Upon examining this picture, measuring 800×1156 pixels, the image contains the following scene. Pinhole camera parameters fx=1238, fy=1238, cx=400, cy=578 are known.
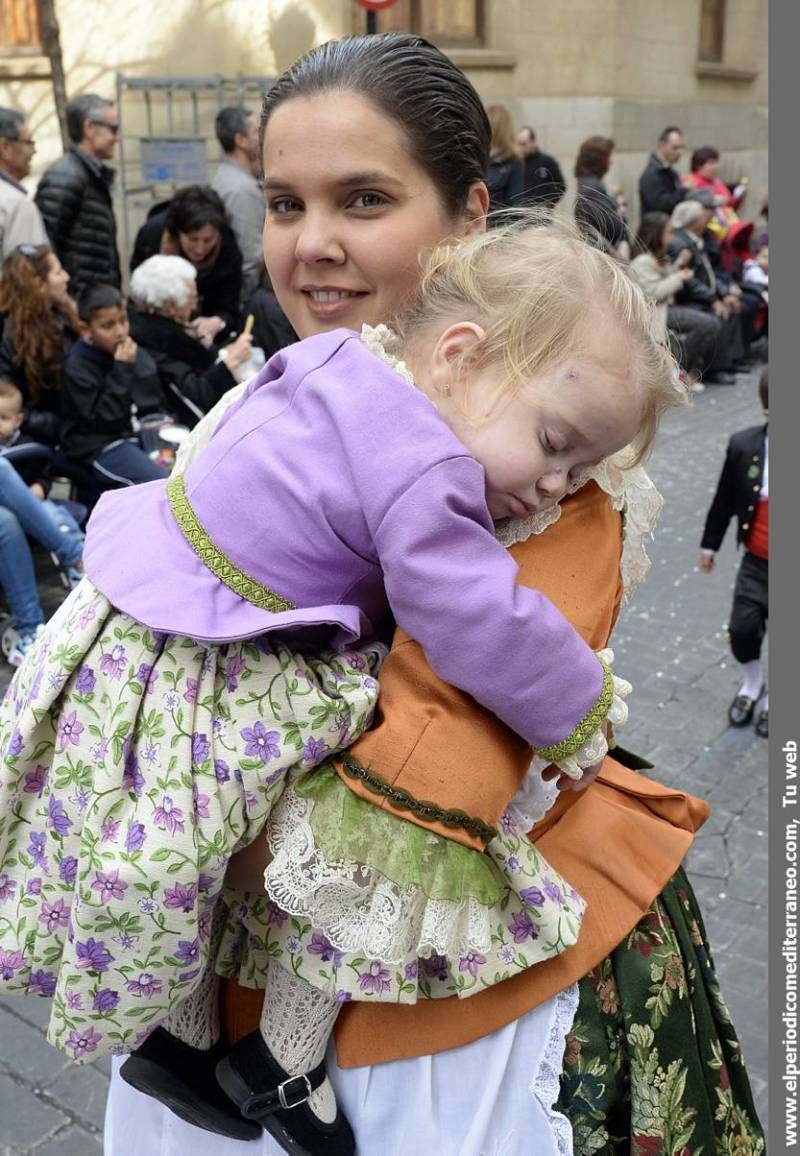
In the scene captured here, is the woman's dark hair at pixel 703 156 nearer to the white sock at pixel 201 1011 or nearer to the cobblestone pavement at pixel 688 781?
the cobblestone pavement at pixel 688 781

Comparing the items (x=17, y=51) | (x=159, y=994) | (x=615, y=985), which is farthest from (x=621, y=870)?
(x=17, y=51)

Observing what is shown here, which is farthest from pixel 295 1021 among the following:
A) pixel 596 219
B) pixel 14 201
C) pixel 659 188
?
pixel 659 188

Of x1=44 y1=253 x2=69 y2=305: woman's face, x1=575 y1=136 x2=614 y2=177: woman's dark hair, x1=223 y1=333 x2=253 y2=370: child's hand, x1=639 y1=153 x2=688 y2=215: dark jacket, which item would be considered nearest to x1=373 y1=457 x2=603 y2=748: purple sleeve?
x1=44 y1=253 x2=69 y2=305: woman's face

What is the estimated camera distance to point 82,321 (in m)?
6.62

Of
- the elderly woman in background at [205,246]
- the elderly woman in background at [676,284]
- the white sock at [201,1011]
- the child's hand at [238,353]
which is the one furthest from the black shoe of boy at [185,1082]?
the elderly woman in background at [676,284]

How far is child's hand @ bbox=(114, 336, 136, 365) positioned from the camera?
263 inches

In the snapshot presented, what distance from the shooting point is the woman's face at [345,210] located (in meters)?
1.76

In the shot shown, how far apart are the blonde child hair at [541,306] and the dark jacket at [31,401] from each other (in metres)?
5.28

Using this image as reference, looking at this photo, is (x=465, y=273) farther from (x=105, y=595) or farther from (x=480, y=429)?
(x=105, y=595)

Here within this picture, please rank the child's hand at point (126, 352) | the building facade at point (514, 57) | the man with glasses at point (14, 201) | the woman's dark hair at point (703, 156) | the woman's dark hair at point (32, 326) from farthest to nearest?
1. the woman's dark hair at point (703, 156)
2. the building facade at point (514, 57)
3. the man with glasses at point (14, 201)
4. the child's hand at point (126, 352)
5. the woman's dark hair at point (32, 326)

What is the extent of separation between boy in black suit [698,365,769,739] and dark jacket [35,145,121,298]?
4.58 meters

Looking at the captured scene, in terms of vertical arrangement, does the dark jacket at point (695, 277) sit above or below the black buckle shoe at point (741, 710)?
above

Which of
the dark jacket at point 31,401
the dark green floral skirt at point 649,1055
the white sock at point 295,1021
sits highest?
the white sock at point 295,1021

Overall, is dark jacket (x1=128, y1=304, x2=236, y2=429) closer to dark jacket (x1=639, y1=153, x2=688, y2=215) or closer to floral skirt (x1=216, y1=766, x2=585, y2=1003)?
floral skirt (x1=216, y1=766, x2=585, y2=1003)
